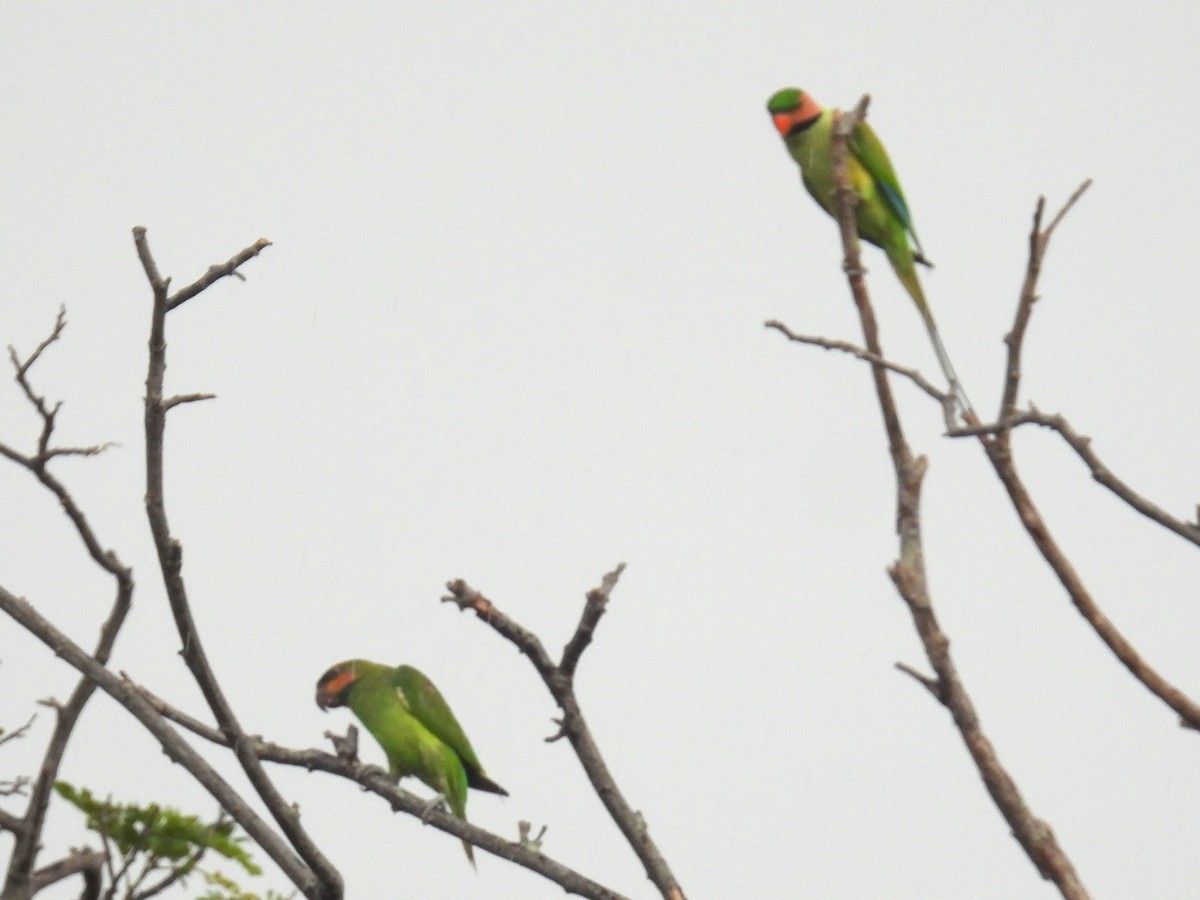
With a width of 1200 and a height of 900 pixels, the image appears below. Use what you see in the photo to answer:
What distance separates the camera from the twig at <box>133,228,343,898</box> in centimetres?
232

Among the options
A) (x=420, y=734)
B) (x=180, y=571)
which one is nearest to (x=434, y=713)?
(x=420, y=734)

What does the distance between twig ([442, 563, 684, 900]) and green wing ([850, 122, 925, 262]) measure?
9.26 feet

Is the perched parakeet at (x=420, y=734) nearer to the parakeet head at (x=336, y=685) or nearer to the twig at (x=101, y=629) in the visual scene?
the parakeet head at (x=336, y=685)

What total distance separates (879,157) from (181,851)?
3479 mm

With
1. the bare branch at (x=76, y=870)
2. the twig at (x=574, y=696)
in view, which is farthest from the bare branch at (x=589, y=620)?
the bare branch at (x=76, y=870)

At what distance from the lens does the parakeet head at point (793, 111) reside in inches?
215

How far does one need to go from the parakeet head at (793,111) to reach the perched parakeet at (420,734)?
9.60ft

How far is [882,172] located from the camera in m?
4.90

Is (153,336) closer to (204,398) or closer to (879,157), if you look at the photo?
(204,398)

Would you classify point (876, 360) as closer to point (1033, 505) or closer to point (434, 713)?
point (1033, 505)

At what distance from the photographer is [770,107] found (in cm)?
558

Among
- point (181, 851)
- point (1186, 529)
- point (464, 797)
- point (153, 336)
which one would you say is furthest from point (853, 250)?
point (464, 797)

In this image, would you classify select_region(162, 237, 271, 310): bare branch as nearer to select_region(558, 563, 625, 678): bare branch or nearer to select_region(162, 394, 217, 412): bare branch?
select_region(162, 394, 217, 412): bare branch

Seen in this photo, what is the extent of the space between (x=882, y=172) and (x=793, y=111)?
2.46ft
